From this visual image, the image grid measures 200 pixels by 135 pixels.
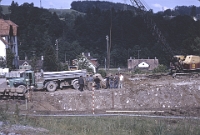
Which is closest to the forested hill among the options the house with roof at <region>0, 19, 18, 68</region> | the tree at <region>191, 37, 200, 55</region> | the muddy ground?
the tree at <region>191, 37, 200, 55</region>

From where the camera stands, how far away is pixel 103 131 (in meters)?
11.5

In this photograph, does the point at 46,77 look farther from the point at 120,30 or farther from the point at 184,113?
the point at 120,30

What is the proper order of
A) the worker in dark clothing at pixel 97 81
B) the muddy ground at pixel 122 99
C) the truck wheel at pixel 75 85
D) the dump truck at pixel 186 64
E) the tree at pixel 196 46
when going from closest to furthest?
the muddy ground at pixel 122 99 → the worker in dark clothing at pixel 97 81 → the truck wheel at pixel 75 85 → the dump truck at pixel 186 64 → the tree at pixel 196 46

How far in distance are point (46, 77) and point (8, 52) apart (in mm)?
22990

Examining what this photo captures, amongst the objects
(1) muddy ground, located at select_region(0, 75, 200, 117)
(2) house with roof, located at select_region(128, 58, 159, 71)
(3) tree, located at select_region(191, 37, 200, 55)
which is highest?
(3) tree, located at select_region(191, 37, 200, 55)

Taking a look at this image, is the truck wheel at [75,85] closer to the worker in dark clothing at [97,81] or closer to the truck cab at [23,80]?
the worker in dark clothing at [97,81]

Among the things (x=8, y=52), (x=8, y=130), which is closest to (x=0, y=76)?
(x=8, y=52)

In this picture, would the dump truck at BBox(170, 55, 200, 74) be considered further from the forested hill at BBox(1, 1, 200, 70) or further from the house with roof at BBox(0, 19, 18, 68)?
the forested hill at BBox(1, 1, 200, 70)

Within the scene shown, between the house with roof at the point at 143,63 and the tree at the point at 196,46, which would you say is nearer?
the tree at the point at 196,46

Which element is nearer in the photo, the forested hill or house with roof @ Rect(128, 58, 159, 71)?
house with roof @ Rect(128, 58, 159, 71)

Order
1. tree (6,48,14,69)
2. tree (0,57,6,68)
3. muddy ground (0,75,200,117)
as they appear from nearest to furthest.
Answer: muddy ground (0,75,200,117)
tree (0,57,6,68)
tree (6,48,14,69)

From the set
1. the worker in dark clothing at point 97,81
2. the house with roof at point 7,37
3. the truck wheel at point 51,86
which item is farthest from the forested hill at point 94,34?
the truck wheel at point 51,86

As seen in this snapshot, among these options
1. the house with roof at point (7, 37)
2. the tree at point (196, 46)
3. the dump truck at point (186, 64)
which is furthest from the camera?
the tree at point (196, 46)

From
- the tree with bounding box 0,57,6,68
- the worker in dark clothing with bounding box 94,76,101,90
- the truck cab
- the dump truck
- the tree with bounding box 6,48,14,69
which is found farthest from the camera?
the tree with bounding box 6,48,14,69
